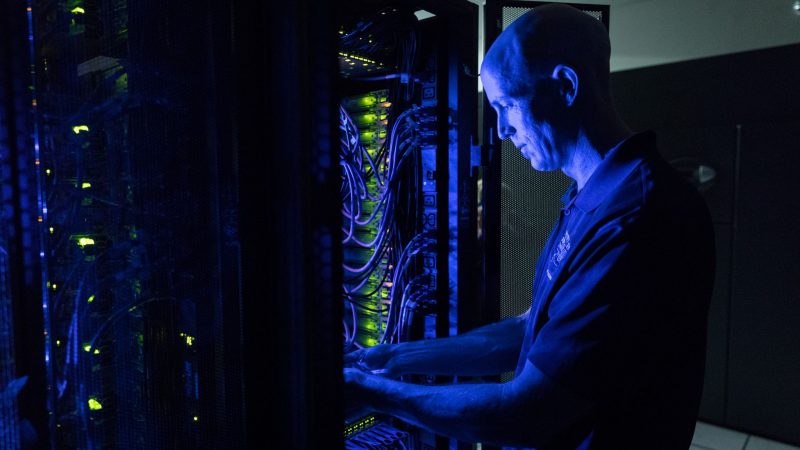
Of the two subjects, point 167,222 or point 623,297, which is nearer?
point 167,222

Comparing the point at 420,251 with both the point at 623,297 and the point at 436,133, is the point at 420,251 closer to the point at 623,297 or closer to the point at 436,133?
the point at 436,133

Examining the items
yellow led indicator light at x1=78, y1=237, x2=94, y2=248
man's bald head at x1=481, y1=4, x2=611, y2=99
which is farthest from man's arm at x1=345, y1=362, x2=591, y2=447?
man's bald head at x1=481, y1=4, x2=611, y2=99

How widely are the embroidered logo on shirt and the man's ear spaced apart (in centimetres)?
26

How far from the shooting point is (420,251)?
51.1 inches

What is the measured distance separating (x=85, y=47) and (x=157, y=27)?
9cm

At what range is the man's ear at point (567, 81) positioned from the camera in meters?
0.93

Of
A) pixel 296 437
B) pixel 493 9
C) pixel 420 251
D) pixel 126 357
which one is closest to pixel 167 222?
→ pixel 126 357

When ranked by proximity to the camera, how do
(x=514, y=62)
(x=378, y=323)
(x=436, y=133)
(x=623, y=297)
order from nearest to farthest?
(x=623, y=297)
(x=514, y=62)
(x=436, y=133)
(x=378, y=323)

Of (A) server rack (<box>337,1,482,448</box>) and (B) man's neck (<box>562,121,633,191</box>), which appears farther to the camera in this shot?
(A) server rack (<box>337,1,482,448</box>)

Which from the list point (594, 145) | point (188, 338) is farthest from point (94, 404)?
point (594, 145)

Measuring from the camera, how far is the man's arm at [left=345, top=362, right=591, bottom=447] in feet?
2.50

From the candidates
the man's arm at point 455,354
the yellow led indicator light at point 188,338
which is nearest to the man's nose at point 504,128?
the man's arm at point 455,354

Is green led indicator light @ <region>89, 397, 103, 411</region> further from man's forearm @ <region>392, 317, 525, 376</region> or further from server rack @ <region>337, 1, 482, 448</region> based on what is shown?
server rack @ <region>337, 1, 482, 448</region>

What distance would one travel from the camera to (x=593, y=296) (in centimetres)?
75
